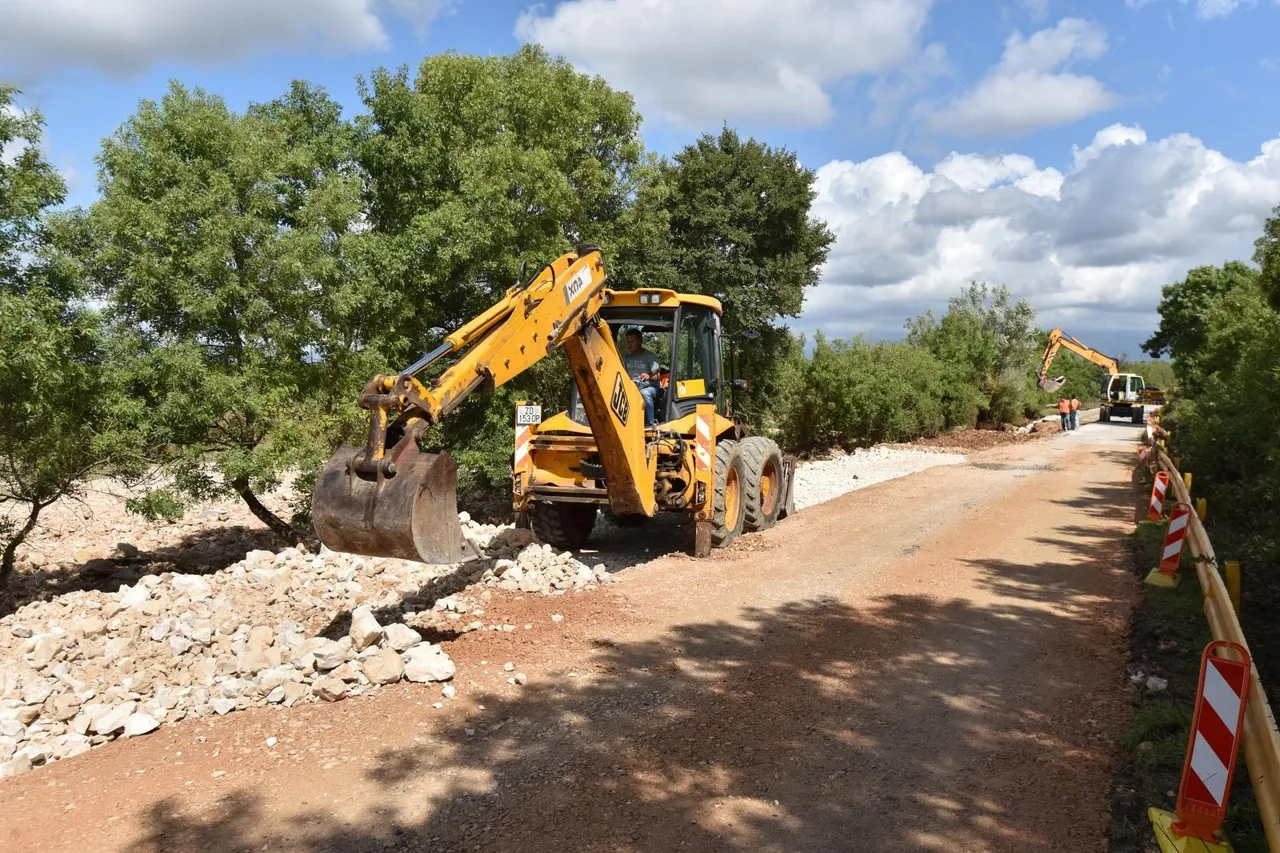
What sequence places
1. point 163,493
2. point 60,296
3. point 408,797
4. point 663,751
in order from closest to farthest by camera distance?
point 408,797 < point 663,751 < point 60,296 < point 163,493

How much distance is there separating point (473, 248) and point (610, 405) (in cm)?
622

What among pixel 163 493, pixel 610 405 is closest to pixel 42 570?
pixel 163 493

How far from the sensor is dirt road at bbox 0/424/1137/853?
3969 mm

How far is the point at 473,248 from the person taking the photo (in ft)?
44.9

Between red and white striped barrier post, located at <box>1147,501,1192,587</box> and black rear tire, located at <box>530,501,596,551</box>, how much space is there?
232 inches

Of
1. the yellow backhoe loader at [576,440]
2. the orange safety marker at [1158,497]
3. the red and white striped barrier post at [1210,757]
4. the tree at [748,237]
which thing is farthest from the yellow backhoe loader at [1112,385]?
the red and white striped barrier post at [1210,757]

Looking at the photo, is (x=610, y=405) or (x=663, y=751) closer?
(x=663, y=751)

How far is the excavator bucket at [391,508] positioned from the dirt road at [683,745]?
93 centimetres

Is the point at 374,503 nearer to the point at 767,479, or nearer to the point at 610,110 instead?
the point at 767,479

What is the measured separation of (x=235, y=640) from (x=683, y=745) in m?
3.71

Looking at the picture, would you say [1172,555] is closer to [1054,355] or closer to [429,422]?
[429,422]

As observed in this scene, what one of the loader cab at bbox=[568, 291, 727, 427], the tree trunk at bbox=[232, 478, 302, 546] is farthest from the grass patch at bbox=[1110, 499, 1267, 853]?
the tree trunk at bbox=[232, 478, 302, 546]

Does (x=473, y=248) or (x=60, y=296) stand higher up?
(x=473, y=248)

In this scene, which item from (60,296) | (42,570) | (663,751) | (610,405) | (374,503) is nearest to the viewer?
(663,751)
